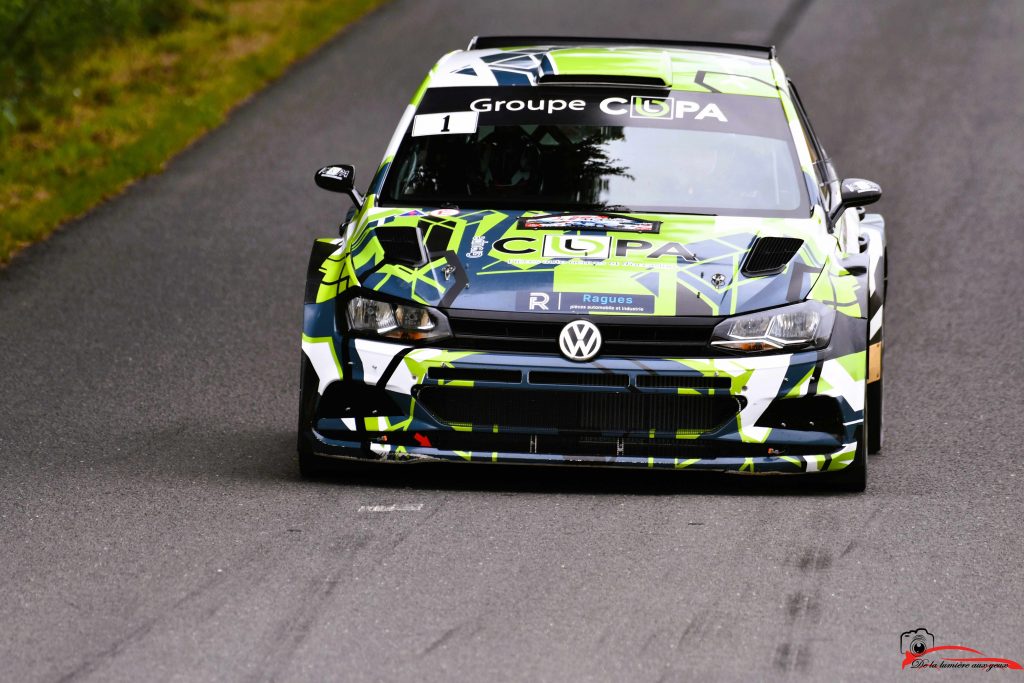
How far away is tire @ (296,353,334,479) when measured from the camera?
7297 mm

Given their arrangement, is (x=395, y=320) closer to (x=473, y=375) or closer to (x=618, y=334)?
(x=473, y=375)

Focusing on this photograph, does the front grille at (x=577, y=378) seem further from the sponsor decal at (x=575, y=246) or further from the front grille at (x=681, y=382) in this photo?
the sponsor decal at (x=575, y=246)

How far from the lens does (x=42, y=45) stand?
1648 centimetres

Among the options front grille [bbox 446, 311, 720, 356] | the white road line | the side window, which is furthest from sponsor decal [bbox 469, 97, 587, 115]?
the white road line

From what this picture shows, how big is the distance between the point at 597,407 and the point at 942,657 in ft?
6.75

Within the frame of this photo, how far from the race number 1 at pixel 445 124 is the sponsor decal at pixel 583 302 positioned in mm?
1674

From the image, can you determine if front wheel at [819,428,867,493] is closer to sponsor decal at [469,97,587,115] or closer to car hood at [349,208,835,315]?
car hood at [349,208,835,315]

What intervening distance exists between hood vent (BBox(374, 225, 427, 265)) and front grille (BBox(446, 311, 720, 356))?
47 centimetres

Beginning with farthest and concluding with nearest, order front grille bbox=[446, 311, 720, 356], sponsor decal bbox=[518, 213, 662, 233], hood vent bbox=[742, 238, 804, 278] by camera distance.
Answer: sponsor decal bbox=[518, 213, 662, 233] < hood vent bbox=[742, 238, 804, 278] < front grille bbox=[446, 311, 720, 356]

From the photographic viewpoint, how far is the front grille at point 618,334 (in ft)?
22.9

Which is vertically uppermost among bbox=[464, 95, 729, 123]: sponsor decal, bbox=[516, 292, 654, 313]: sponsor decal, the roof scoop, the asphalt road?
the roof scoop

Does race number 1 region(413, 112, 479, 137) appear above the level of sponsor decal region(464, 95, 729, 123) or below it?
below
